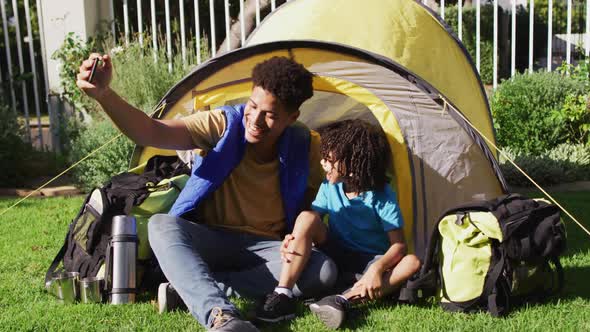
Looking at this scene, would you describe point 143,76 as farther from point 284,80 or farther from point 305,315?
point 305,315

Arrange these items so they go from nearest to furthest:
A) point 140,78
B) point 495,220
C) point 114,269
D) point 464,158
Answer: point 495,220 → point 114,269 → point 464,158 → point 140,78

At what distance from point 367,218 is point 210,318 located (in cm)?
103

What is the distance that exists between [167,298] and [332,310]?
2.47 feet

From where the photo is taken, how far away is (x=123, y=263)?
3387 mm

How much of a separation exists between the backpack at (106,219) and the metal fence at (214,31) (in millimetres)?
3662

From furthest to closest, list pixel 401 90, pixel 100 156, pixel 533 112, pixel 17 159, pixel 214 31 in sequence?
pixel 214 31 → pixel 17 159 → pixel 533 112 → pixel 100 156 → pixel 401 90

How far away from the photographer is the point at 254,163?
3.46 m

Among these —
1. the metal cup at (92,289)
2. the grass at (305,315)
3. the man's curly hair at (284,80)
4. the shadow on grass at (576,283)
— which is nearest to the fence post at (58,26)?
the grass at (305,315)

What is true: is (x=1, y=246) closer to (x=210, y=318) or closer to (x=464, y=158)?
(x=210, y=318)

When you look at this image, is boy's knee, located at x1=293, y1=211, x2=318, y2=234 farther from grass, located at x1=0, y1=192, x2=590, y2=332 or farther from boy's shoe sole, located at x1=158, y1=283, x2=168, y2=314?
boy's shoe sole, located at x1=158, y1=283, x2=168, y2=314

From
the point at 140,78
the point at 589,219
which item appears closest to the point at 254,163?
the point at 589,219

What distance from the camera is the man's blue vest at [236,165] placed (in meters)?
3.28

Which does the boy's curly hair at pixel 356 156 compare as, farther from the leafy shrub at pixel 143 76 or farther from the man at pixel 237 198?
the leafy shrub at pixel 143 76

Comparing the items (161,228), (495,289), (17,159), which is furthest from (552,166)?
(17,159)
